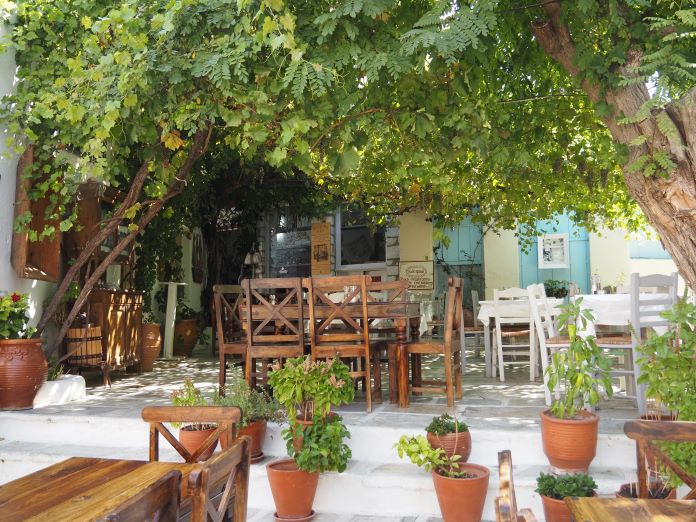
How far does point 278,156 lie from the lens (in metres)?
3.46

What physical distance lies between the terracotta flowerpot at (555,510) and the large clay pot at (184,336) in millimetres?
7221

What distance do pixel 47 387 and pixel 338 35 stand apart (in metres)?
3.62

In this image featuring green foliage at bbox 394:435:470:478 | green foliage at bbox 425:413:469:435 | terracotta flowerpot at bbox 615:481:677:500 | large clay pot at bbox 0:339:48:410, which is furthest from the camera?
large clay pot at bbox 0:339:48:410

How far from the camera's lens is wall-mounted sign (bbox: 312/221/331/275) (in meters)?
10.6

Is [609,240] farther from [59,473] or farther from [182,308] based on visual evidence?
[59,473]

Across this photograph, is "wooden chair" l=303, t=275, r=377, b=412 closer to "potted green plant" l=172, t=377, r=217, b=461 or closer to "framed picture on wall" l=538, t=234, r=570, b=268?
"potted green plant" l=172, t=377, r=217, b=461

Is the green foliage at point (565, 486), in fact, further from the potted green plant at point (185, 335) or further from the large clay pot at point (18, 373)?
the potted green plant at point (185, 335)

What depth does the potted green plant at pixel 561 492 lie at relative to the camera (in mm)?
2553

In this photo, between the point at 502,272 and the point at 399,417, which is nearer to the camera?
the point at 399,417

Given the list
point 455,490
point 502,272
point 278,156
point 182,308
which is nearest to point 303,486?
point 455,490

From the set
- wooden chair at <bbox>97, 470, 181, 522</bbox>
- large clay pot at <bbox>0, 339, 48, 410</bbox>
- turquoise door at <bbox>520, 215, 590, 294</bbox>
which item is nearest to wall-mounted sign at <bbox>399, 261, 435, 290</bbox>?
turquoise door at <bbox>520, 215, 590, 294</bbox>

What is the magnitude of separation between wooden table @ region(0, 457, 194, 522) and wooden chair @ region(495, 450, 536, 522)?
0.94 m

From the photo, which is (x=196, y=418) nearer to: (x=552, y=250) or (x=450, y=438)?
(x=450, y=438)

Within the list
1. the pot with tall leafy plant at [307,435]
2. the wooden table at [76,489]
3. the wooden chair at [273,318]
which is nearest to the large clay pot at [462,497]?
the pot with tall leafy plant at [307,435]
